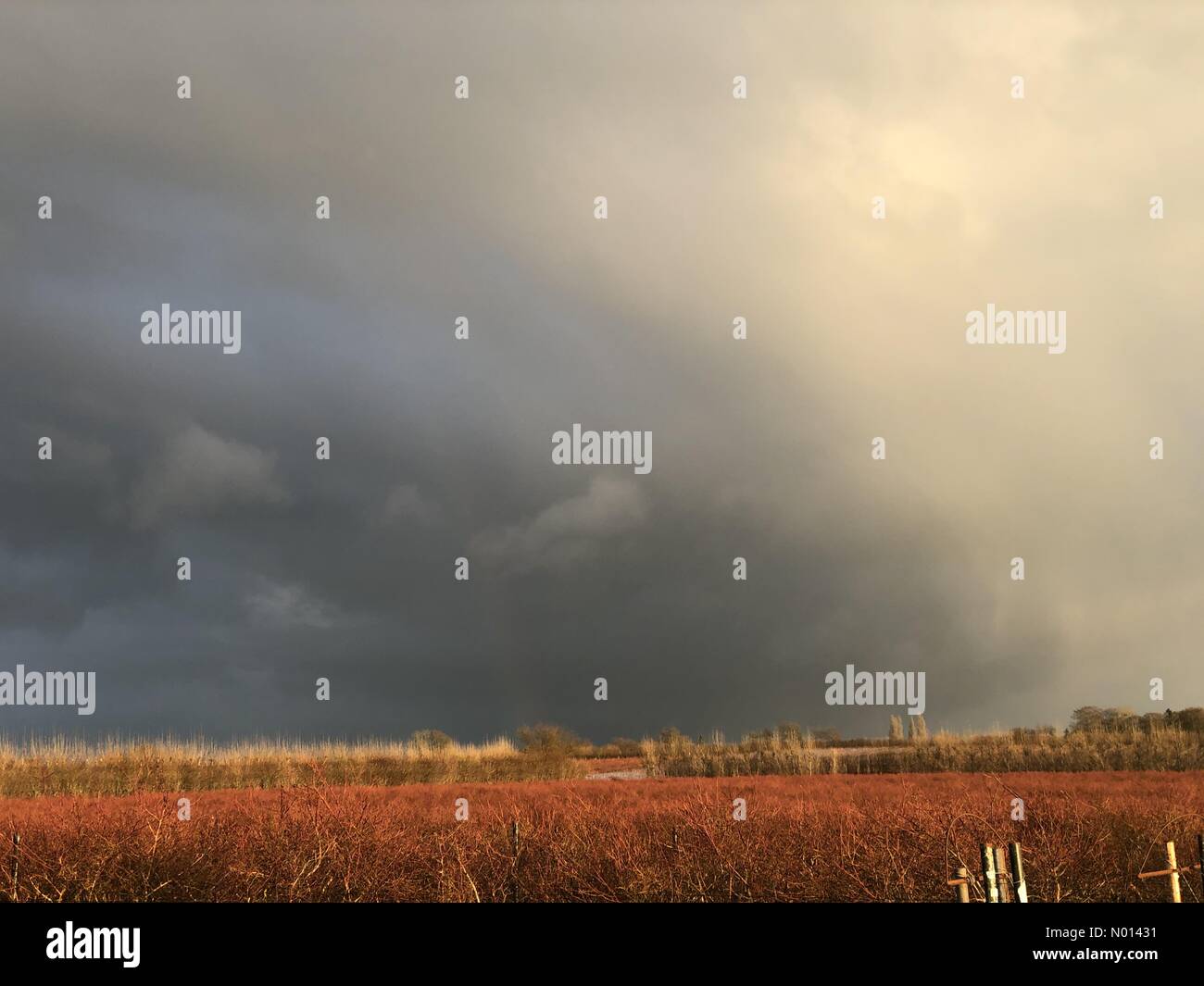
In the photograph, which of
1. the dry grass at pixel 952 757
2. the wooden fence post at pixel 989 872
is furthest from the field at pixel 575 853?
the dry grass at pixel 952 757

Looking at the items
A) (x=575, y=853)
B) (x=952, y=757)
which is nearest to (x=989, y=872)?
(x=575, y=853)

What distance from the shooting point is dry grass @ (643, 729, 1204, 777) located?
48.8 meters

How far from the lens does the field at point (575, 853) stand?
61.1ft

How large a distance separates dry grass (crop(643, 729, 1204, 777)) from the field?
25.2 meters

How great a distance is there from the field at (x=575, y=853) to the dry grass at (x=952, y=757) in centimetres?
2517

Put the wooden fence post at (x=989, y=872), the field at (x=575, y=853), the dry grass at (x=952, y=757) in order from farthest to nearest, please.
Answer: the dry grass at (x=952, y=757)
the field at (x=575, y=853)
the wooden fence post at (x=989, y=872)

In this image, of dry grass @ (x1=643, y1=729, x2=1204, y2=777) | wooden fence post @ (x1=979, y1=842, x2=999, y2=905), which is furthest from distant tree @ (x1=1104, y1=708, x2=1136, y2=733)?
wooden fence post @ (x1=979, y1=842, x2=999, y2=905)

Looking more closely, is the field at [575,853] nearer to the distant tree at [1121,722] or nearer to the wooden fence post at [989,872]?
the wooden fence post at [989,872]

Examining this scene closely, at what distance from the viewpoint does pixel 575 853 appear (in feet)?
67.2

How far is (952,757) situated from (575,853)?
39.3m

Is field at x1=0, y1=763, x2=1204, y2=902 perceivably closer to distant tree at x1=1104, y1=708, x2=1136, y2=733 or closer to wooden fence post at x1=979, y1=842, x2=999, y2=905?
wooden fence post at x1=979, y1=842, x2=999, y2=905

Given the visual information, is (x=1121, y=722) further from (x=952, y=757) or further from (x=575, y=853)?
(x=575, y=853)
